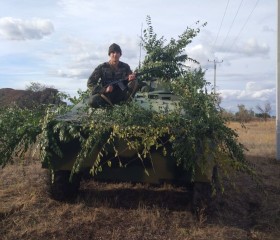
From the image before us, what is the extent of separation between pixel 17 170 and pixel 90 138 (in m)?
3.37

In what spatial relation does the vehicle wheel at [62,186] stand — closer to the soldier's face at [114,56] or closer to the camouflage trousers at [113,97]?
the camouflage trousers at [113,97]

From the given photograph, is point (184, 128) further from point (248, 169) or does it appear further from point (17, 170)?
point (17, 170)

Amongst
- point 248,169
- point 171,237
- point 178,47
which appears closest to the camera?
point 171,237

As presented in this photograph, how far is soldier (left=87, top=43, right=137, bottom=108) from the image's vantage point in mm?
5887

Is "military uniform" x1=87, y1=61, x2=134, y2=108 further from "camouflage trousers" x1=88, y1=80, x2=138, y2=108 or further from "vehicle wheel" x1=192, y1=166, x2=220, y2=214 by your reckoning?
"vehicle wheel" x1=192, y1=166, x2=220, y2=214

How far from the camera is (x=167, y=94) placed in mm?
6707

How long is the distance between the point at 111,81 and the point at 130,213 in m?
1.76

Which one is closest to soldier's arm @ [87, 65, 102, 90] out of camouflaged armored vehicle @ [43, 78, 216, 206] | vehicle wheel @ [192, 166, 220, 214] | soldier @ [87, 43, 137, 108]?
soldier @ [87, 43, 137, 108]

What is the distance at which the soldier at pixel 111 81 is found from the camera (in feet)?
19.3

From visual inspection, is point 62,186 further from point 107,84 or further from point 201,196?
point 201,196

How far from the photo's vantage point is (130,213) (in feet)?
18.2

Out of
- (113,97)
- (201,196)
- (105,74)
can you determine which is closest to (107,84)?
(113,97)

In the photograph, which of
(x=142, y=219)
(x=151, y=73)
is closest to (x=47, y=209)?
(x=142, y=219)

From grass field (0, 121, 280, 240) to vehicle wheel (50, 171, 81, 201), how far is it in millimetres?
101
